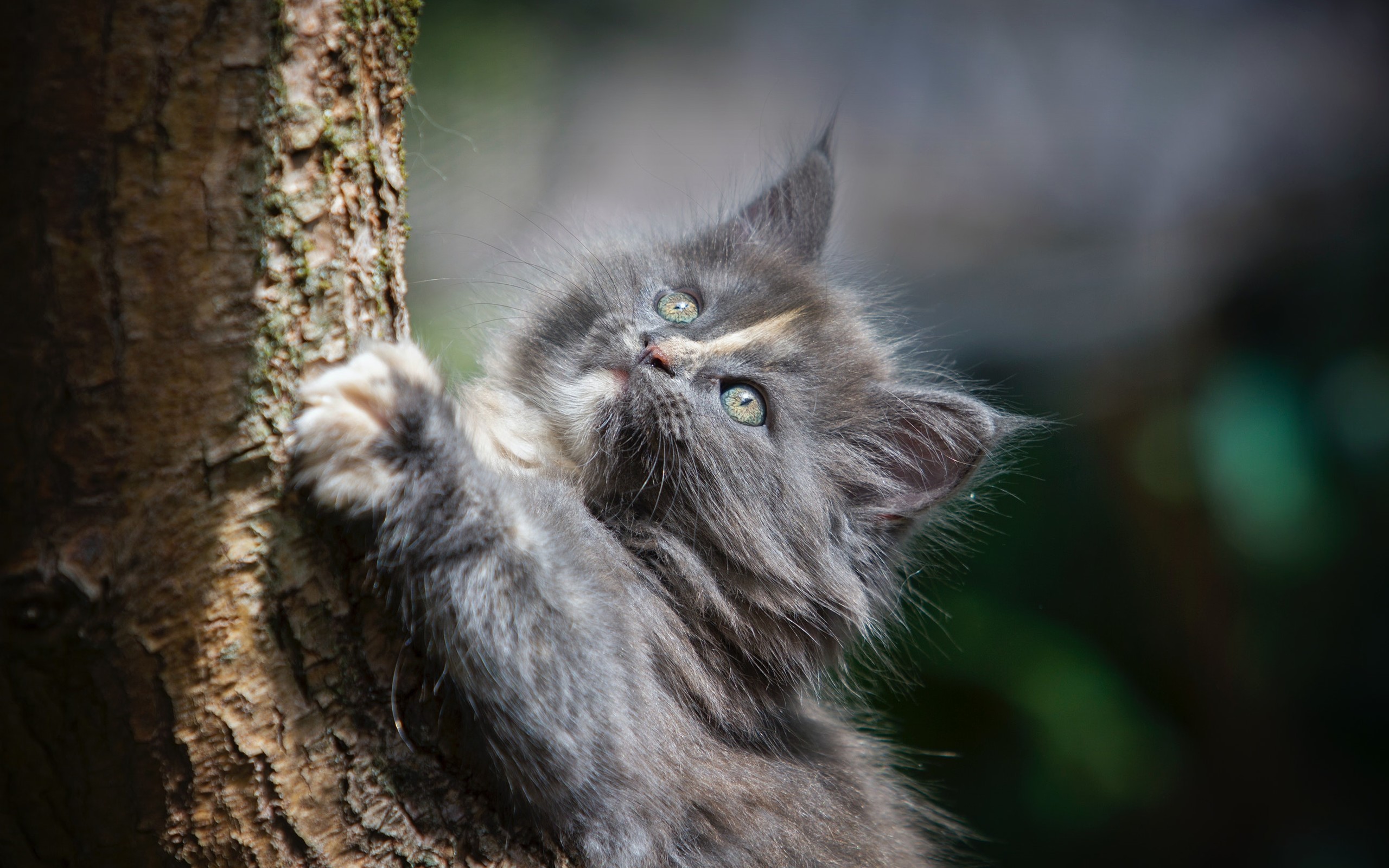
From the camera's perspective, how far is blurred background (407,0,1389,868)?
15.3ft

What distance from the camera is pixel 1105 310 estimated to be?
554cm

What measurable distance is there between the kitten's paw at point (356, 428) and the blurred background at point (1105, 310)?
2329 millimetres

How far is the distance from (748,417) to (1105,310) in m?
4.11

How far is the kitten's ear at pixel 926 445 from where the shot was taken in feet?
7.72

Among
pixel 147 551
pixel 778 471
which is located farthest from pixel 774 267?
pixel 147 551

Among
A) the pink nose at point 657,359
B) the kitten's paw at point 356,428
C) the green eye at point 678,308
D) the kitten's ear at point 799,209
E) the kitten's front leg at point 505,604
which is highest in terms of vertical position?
the kitten's ear at point 799,209

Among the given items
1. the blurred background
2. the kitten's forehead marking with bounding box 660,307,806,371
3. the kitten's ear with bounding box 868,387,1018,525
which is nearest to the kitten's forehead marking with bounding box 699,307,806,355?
the kitten's forehead marking with bounding box 660,307,806,371

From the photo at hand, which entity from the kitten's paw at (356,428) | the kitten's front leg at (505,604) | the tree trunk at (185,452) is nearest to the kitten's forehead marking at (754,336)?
the kitten's front leg at (505,604)

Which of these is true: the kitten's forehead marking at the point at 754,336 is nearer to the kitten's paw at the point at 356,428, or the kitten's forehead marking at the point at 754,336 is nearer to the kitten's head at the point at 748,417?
the kitten's head at the point at 748,417

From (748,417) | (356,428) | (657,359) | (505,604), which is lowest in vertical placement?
(505,604)

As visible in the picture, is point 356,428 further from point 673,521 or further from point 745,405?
point 745,405

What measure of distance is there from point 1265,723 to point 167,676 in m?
5.43

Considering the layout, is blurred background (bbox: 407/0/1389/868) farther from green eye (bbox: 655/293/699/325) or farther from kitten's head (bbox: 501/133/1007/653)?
green eye (bbox: 655/293/699/325)

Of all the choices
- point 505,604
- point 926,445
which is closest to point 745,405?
point 926,445
